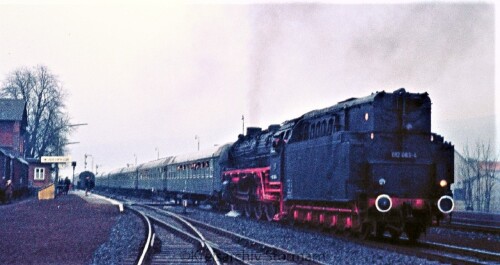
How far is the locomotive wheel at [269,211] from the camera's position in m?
23.0

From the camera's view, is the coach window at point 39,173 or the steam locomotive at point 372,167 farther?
the coach window at point 39,173

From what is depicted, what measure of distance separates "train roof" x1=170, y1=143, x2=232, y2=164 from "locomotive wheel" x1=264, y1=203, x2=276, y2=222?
7230 mm

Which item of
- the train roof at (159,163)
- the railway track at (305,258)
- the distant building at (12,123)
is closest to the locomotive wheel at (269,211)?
the railway track at (305,258)

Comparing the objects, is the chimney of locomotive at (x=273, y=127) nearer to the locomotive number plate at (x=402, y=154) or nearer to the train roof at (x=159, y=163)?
the locomotive number plate at (x=402, y=154)

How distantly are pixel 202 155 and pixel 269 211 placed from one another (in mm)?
13177

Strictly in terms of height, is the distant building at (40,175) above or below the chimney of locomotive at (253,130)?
below

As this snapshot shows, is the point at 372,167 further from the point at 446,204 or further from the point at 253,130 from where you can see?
the point at 253,130

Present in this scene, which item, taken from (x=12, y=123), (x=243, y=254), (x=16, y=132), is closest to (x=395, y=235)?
(x=243, y=254)

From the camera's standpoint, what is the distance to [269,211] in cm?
2353

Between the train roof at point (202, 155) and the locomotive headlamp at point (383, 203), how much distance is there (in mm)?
16353

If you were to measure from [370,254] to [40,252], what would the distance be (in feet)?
22.9

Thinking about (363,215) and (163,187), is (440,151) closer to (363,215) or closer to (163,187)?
(363,215)

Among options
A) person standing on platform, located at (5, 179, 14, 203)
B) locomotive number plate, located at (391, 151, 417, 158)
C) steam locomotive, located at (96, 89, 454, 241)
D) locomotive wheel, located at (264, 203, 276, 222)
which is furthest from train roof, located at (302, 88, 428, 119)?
person standing on platform, located at (5, 179, 14, 203)

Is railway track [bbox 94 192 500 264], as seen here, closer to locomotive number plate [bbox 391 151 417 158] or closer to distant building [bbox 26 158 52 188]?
locomotive number plate [bbox 391 151 417 158]
